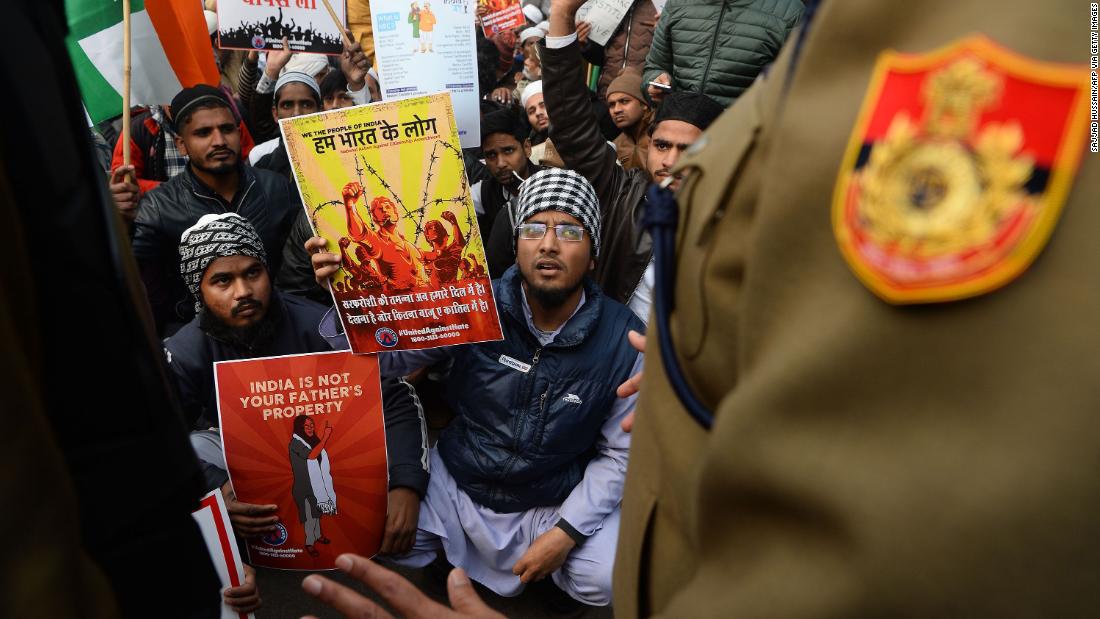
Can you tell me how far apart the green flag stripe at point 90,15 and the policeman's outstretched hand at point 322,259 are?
1750 mm

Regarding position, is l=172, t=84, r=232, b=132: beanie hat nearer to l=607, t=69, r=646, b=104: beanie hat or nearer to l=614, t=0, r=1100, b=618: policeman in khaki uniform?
l=607, t=69, r=646, b=104: beanie hat

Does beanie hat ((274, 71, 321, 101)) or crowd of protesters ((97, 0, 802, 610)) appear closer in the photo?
crowd of protesters ((97, 0, 802, 610))

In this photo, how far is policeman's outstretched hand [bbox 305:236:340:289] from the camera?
2346 mm

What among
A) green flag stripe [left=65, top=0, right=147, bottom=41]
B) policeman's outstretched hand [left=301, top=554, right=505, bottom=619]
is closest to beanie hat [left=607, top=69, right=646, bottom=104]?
green flag stripe [left=65, top=0, right=147, bottom=41]

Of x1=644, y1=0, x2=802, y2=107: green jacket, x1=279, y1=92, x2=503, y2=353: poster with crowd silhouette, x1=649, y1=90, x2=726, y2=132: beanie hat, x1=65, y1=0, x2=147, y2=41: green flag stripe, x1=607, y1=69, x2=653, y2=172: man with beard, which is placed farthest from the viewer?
x1=607, y1=69, x2=653, y2=172: man with beard

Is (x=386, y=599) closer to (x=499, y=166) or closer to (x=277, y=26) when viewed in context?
(x=499, y=166)

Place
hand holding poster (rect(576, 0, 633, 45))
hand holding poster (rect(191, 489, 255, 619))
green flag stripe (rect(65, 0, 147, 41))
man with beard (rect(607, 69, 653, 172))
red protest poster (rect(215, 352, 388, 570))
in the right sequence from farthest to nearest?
1. hand holding poster (rect(576, 0, 633, 45))
2. man with beard (rect(607, 69, 653, 172))
3. green flag stripe (rect(65, 0, 147, 41))
4. red protest poster (rect(215, 352, 388, 570))
5. hand holding poster (rect(191, 489, 255, 619))

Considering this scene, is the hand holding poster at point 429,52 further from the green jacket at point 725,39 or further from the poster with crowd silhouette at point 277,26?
the green jacket at point 725,39

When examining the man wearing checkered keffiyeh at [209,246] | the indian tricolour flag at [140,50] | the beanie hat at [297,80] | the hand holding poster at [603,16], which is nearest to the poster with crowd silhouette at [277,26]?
the indian tricolour flag at [140,50]

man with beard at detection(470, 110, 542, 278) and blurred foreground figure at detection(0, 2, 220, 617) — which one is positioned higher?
blurred foreground figure at detection(0, 2, 220, 617)

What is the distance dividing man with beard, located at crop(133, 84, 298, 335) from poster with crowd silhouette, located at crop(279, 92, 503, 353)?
1641 mm

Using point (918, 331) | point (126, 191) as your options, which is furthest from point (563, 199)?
point (918, 331)

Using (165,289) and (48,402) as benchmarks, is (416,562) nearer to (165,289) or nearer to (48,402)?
(165,289)

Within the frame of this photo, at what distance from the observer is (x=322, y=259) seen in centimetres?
234
